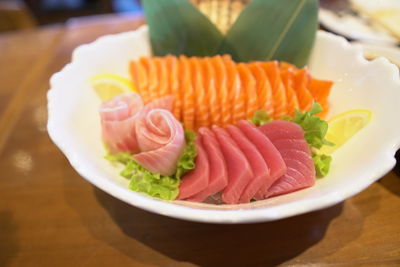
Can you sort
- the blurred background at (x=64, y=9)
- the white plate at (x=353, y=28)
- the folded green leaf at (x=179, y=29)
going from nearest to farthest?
the folded green leaf at (x=179, y=29), the white plate at (x=353, y=28), the blurred background at (x=64, y=9)

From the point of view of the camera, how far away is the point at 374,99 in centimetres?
116

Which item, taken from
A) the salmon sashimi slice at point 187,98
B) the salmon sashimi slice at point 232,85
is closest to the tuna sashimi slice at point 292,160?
the salmon sashimi slice at point 232,85

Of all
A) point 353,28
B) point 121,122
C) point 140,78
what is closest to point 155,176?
point 121,122

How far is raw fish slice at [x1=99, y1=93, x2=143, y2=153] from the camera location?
119cm

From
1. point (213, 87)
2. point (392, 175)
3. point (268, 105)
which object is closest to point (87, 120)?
point (213, 87)

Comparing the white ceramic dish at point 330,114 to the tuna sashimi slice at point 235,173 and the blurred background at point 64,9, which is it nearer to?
the tuna sashimi slice at point 235,173

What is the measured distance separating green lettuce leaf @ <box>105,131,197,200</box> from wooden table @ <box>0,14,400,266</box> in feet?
0.42

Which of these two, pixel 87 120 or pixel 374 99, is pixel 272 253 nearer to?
pixel 374 99

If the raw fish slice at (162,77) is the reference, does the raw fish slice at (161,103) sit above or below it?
below

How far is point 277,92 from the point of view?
1.30 m

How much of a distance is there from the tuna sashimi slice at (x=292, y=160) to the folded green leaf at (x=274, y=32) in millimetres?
563

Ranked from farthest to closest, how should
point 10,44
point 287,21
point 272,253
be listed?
1. point 10,44
2. point 287,21
3. point 272,253

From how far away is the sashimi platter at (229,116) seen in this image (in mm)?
975

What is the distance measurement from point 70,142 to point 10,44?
6.36ft
